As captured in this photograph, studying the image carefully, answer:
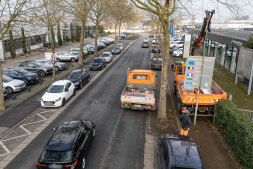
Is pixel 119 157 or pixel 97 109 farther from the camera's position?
pixel 97 109

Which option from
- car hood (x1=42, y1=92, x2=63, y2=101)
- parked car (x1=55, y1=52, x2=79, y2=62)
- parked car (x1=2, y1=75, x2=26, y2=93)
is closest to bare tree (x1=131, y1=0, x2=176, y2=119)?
car hood (x1=42, y1=92, x2=63, y2=101)

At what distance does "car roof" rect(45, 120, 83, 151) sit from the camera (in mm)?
8595

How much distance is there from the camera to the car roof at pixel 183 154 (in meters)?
7.39

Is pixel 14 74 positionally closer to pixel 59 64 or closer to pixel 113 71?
pixel 59 64

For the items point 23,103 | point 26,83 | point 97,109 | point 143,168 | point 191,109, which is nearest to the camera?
point 143,168

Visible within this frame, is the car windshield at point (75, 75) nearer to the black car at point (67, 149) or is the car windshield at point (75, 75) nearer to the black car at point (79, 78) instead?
the black car at point (79, 78)

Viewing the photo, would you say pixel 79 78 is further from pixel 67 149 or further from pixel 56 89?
pixel 67 149

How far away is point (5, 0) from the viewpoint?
48.4 ft

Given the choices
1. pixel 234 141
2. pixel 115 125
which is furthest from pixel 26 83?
pixel 234 141

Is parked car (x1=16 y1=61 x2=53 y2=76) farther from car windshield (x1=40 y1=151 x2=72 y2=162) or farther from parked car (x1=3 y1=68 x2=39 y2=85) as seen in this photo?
car windshield (x1=40 y1=151 x2=72 y2=162)

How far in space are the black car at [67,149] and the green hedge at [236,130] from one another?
6640 millimetres

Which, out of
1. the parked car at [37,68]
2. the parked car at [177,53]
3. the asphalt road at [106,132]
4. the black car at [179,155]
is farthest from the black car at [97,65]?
the black car at [179,155]

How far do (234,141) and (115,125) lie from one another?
21.6 ft

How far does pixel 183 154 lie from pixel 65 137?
4.96 metres
